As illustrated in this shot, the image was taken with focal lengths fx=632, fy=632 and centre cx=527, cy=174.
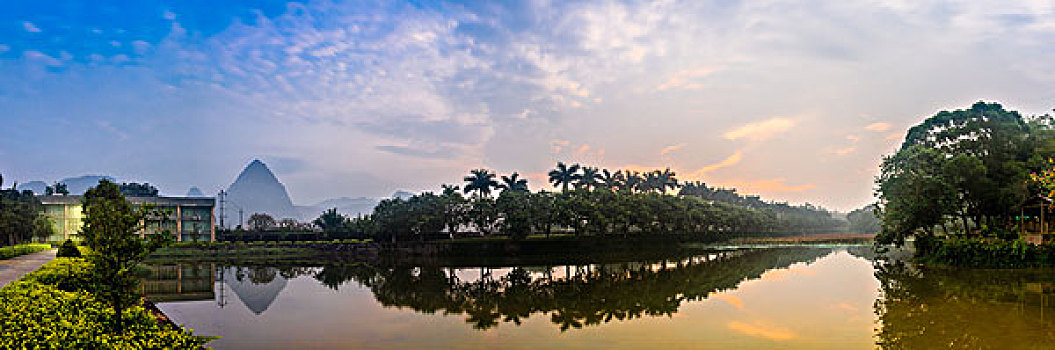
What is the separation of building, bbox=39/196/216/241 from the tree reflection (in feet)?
120

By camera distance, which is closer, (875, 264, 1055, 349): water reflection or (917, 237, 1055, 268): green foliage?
(875, 264, 1055, 349): water reflection

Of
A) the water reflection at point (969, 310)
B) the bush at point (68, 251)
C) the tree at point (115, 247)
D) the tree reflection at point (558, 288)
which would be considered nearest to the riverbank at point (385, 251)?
the tree reflection at point (558, 288)

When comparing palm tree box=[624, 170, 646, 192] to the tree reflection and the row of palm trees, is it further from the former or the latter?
the tree reflection

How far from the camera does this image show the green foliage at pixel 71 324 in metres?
9.38

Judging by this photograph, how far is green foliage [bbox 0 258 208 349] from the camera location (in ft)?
30.8

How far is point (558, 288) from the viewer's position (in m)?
27.7

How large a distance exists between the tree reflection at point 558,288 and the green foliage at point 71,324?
8365 mm

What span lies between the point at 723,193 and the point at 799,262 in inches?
3918

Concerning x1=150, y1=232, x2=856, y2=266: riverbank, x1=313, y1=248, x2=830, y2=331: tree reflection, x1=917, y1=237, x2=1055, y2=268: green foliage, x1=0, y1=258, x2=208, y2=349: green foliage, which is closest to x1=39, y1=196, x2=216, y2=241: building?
x1=150, y1=232, x2=856, y2=266: riverbank

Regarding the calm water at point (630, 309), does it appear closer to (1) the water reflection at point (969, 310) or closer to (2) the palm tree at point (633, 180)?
(1) the water reflection at point (969, 310)

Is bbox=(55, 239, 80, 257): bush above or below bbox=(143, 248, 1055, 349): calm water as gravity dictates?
above

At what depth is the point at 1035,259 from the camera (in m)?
29.0

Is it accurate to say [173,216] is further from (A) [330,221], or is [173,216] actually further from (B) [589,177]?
(B) [589,177]

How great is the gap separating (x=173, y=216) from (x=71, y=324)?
223 feet
